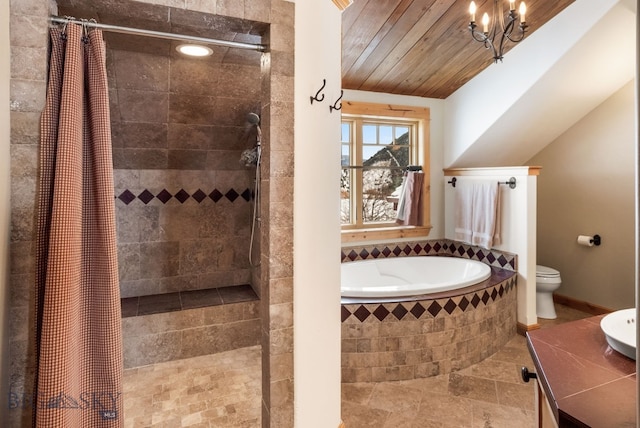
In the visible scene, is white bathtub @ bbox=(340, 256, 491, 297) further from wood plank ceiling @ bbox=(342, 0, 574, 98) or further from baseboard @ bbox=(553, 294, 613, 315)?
wood plank ceiling @ bbox=(342, 0, 574, 98)

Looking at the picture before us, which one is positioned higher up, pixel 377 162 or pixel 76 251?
pixel 377 162

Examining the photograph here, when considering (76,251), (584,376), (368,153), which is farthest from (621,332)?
(368,153)

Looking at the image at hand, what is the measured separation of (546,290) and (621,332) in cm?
300

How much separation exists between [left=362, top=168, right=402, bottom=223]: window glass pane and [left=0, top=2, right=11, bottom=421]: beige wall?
325 centimetres

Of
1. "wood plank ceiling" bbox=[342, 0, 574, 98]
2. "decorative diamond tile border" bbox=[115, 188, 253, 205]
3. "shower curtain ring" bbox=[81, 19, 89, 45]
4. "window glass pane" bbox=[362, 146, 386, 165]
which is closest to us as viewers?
"shower curtain ring" bbox=[81, 19, 89, 45]

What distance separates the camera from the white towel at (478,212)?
3.61 meters

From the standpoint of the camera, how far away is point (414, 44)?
3.13 m

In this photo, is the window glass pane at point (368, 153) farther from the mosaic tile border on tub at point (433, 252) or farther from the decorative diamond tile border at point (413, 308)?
the decorative diamond tile border at point (413, 308)

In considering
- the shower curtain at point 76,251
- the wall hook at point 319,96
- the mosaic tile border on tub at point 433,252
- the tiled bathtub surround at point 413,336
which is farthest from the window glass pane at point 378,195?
the shower curtain at point 76,251

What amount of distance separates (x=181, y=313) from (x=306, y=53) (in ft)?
7.36

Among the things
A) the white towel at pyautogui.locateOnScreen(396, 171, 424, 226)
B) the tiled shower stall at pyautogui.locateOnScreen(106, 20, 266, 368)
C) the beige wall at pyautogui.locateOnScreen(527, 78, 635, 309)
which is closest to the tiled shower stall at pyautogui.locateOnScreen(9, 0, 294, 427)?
the tiled shower stall at pyautogui.locateOnScreen(106, 20, 266, 368)

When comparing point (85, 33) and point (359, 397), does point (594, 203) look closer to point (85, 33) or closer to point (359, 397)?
point (359, 397)

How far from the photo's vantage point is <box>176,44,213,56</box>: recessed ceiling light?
7.23ft

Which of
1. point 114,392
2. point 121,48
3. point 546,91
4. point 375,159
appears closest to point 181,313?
point 114,392
